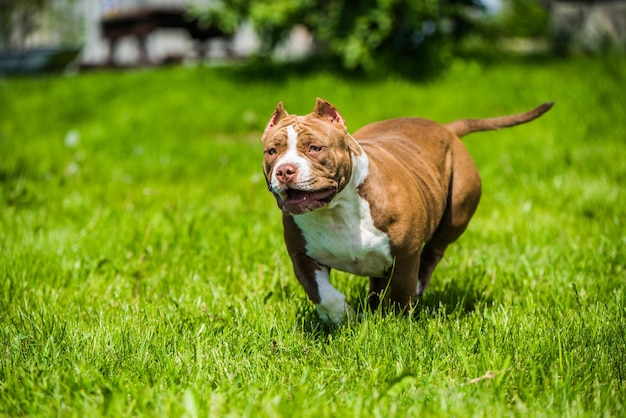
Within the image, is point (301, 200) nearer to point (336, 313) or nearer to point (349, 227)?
point (349, 227)

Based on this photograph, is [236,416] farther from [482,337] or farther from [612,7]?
[612,7]

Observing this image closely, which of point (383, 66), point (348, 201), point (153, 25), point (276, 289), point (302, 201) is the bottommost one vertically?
point (153, 25)

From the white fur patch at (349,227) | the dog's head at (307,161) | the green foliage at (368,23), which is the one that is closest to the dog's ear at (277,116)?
the dog's head at (307,161)

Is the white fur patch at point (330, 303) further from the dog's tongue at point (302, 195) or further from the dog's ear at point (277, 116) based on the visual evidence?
the dog's ear at point (277, 116)

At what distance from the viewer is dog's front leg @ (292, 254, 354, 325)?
329cm

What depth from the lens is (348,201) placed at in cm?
320

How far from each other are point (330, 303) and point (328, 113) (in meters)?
0.84

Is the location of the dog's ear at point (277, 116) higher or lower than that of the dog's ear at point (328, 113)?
lower

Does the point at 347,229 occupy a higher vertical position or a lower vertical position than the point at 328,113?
lower

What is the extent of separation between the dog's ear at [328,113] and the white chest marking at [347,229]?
29 cm

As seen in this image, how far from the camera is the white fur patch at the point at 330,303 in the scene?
3285 mm

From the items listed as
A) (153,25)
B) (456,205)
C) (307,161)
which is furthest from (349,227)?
(153,25)

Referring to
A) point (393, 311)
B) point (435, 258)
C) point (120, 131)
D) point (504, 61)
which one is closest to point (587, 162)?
point (435, 258)

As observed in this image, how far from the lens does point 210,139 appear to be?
28.9 ft
